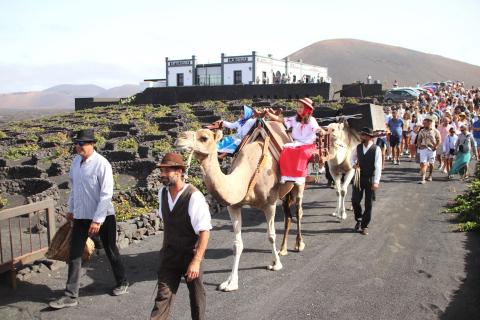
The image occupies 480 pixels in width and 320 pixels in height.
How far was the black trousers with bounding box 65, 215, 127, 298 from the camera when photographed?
233 inches

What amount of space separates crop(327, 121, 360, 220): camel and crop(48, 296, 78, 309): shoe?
607cm

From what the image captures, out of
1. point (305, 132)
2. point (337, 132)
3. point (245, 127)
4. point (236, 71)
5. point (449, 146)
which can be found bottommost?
point (449, 146)

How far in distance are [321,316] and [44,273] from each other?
433cm

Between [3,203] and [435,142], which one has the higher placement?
[435,142]

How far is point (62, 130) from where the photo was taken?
Answer: 27844mm

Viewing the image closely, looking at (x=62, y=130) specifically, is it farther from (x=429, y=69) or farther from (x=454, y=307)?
(x=429, y=69)

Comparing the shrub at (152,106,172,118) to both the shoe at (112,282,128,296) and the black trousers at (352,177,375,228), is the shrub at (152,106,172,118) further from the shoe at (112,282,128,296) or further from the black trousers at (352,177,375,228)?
the shoe at (112,282,128,296)

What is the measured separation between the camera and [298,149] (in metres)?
7.42

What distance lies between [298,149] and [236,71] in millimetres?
42889

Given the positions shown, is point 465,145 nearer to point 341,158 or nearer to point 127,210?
point 341,158

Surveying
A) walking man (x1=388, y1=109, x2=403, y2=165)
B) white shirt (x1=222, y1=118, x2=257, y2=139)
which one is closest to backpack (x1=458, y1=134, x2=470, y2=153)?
walking man (x1=388, y1=109, x2=403, y2=165)

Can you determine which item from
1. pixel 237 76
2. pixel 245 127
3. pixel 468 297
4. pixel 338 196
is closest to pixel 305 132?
pixel 245 127

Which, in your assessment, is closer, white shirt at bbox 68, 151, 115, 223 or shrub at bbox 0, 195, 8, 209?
white shirt at bbox 68, 151, 115, 223

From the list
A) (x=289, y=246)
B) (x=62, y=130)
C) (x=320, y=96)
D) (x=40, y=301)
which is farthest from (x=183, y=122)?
(x=40, y=301)
